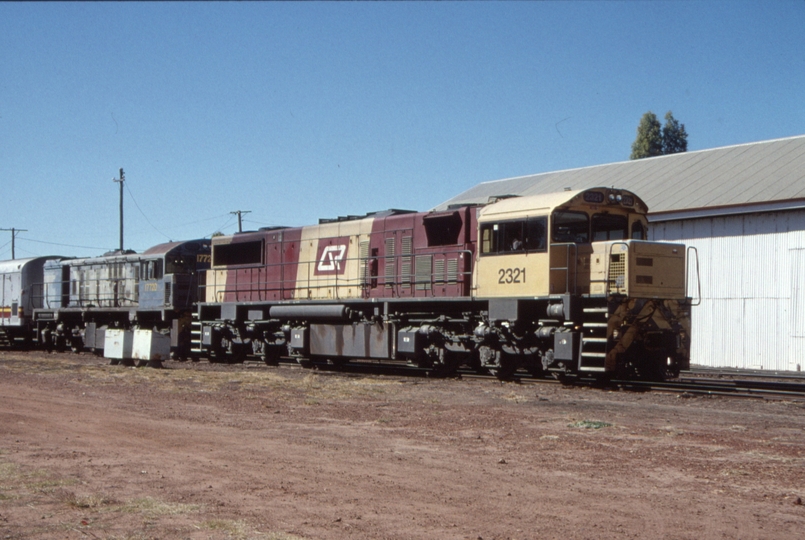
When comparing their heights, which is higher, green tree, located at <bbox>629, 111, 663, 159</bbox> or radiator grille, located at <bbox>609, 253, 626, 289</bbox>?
green tree, located at <bbox>629, 111, 663, 159</bbox>

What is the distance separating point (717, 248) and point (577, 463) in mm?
18743

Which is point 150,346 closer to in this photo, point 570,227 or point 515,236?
point 515,236

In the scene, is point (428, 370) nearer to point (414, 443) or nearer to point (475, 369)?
point (475, 369)

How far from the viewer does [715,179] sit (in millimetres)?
28000

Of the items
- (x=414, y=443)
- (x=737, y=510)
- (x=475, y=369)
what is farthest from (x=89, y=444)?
(x=475, y=369)

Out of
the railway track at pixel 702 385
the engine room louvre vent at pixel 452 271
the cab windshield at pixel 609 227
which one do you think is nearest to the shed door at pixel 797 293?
the railway track at pixel 702 385

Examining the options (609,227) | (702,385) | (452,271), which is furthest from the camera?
(452,271)

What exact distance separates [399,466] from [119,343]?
686 inches

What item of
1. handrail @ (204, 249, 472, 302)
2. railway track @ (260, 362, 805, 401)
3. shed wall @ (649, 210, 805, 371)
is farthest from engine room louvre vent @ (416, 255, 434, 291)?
shed wall @ (649, 210, 805, 371)

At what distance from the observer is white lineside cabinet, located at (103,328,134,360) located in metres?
24.0

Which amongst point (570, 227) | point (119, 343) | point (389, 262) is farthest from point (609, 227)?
point (119, 343)

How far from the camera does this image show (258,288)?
25.1m

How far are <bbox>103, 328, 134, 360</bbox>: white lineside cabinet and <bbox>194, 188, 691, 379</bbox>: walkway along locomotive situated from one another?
9.91 ft

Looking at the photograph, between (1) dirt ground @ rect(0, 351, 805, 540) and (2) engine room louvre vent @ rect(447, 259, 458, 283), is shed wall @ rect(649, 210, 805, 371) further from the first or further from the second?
(2) engine room louvre vent @ rect(447, 259, 458, 283)
